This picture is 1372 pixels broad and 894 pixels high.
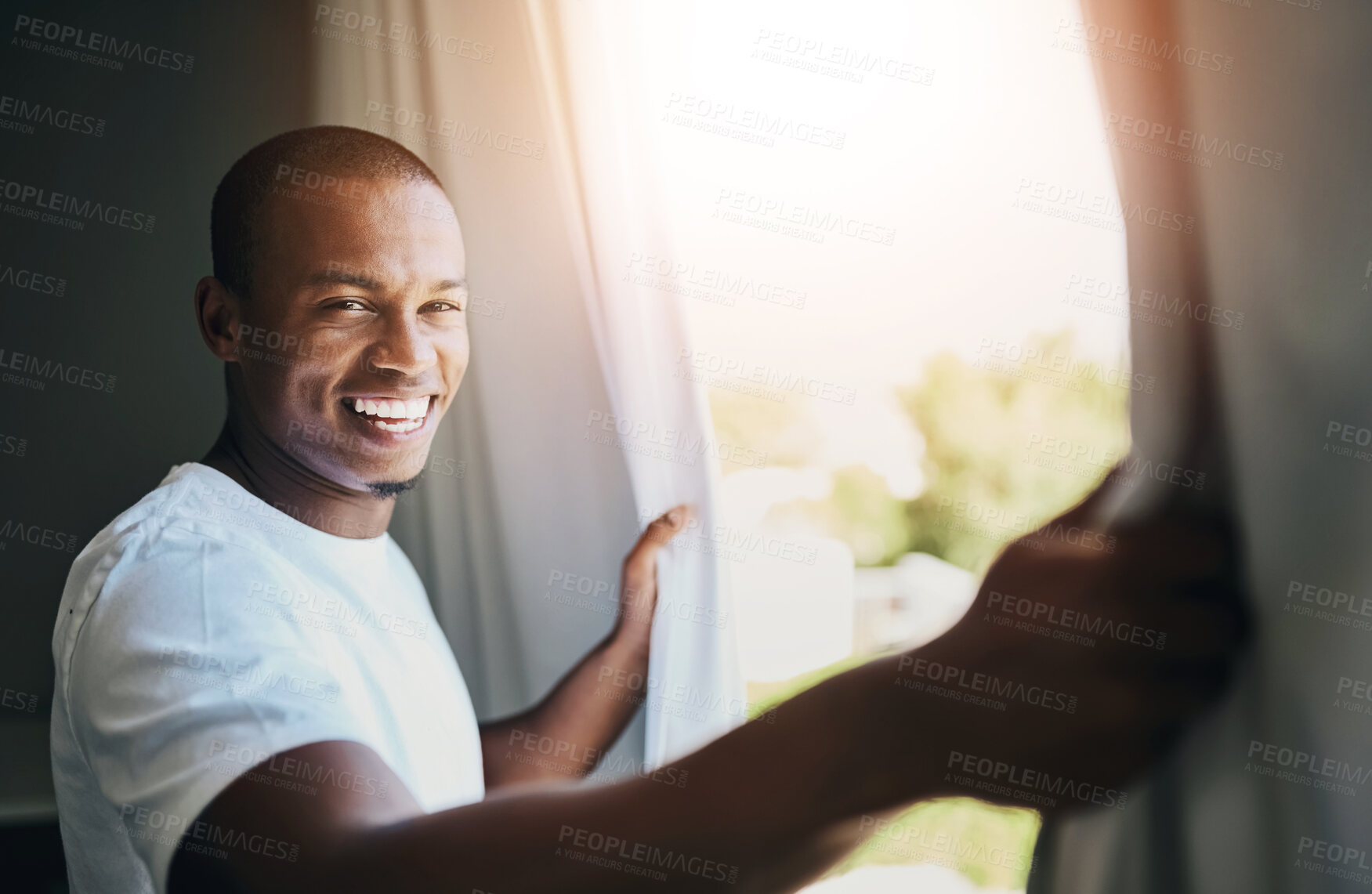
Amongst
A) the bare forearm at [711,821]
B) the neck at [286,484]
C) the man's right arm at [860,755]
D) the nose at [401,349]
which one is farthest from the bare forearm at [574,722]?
the nose at [401,349]

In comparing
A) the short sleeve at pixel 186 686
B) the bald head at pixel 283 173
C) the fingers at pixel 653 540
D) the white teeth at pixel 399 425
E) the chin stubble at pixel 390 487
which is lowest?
the short sleeve at pixel 186 686

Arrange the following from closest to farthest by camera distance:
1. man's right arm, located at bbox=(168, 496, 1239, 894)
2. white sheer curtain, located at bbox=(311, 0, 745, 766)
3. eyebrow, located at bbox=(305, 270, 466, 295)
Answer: man's right arm, located at bbox=(168, 496, 1239, 894) → eyebrow, located at bbox=(305, 270, 466, 295) → white sheer curtain, located at bbox=(311, 0, 745, 766)

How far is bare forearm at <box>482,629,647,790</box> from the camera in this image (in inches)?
60.4

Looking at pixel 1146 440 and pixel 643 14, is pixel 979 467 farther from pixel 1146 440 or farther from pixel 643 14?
pixel 643 14

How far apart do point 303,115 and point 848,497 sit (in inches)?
47.8

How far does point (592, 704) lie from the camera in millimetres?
1550

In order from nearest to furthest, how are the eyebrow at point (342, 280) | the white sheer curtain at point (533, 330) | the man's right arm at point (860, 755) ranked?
the man's right arm at point (860, 755) < the eyebrow at point (342, 280) < the white sheer curtain at point (533, 330)

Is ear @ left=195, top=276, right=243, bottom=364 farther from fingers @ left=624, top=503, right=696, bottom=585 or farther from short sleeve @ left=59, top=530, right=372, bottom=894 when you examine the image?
fingers @ left=624, top=503, right=696, bottom=585

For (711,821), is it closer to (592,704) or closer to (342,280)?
(592,704)

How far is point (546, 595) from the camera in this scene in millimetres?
1597

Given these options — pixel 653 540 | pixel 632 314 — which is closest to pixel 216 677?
pixel 653 540

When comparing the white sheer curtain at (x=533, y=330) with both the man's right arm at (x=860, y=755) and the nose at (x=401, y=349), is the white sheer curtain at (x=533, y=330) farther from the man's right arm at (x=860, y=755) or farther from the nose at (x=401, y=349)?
the man's right arm at (x=860, y=755)

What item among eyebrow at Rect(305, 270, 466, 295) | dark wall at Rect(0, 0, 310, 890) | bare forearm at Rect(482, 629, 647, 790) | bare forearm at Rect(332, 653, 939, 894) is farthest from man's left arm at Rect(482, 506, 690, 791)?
dark wall at Rect(0, 0, 310, 890)

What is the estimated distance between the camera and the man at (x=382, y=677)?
1.17m
